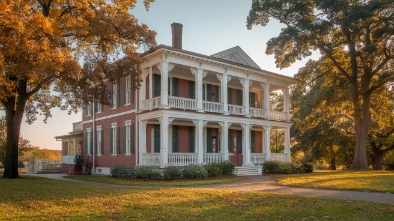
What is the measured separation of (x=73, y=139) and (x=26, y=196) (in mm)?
23043

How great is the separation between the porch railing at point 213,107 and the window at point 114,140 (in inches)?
277

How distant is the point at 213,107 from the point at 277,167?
639 cm

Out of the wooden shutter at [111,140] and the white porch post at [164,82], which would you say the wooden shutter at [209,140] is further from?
the wooden shutter at [111,140]

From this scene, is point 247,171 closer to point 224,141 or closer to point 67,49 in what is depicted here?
point 224,141

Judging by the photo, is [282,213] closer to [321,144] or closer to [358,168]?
[358,168]

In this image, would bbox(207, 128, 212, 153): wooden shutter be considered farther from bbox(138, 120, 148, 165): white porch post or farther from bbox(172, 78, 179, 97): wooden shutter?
bbox(138, 120, 148, 165): white porch post

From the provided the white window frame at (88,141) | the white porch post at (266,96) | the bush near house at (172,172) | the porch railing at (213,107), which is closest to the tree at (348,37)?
the white porch post at (266,96)

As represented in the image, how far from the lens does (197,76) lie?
25203mm

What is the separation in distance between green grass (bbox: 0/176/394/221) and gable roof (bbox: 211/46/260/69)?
1689 cm

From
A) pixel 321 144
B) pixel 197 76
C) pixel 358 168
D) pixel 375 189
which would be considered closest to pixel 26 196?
pixel 375 189

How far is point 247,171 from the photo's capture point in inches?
1054

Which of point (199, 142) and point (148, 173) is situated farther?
point (199, 142)

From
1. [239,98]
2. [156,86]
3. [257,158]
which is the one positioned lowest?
[257,158]

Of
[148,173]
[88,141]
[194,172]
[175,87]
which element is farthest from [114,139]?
[194,172]
